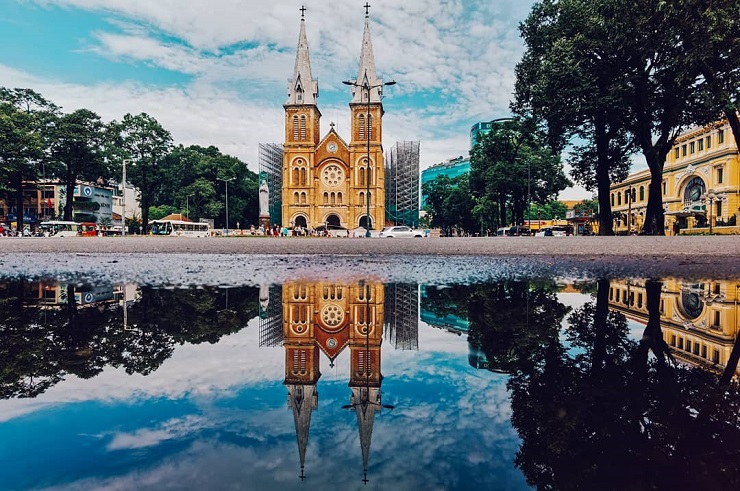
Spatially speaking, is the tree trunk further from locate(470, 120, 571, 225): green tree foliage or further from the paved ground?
locate(470, 120, 571, 225): green tree foliage

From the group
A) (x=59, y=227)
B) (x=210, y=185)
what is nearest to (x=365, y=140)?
(x=210, y=185)

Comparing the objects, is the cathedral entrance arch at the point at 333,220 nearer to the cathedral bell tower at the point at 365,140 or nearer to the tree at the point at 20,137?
the cathedral bell tower at the point at 365,140

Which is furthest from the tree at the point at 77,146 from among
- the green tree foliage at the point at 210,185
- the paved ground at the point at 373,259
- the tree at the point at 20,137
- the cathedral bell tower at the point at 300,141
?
the paved ground at the point at 373,259

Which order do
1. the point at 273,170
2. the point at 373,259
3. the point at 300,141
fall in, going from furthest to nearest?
1. the point at 273,170
2. the point at 300,141
3. the point at 373,259

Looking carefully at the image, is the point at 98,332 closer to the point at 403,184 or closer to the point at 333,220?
the point at 333,220

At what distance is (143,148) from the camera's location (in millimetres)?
48938

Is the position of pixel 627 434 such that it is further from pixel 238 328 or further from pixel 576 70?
pixel 576 70

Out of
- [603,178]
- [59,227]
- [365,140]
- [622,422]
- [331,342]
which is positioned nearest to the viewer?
[622,422]

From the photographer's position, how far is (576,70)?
1730 centimetres

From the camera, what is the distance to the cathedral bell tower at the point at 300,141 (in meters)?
62.1

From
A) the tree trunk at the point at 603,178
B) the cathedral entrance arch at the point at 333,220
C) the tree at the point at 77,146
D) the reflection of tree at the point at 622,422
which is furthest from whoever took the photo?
the cathedral entrance arch at the point at 333,220

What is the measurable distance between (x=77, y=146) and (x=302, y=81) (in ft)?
95.1

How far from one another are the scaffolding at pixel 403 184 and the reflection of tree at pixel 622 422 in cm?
7119

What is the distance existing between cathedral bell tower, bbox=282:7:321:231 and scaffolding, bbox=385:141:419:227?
53.4ft
